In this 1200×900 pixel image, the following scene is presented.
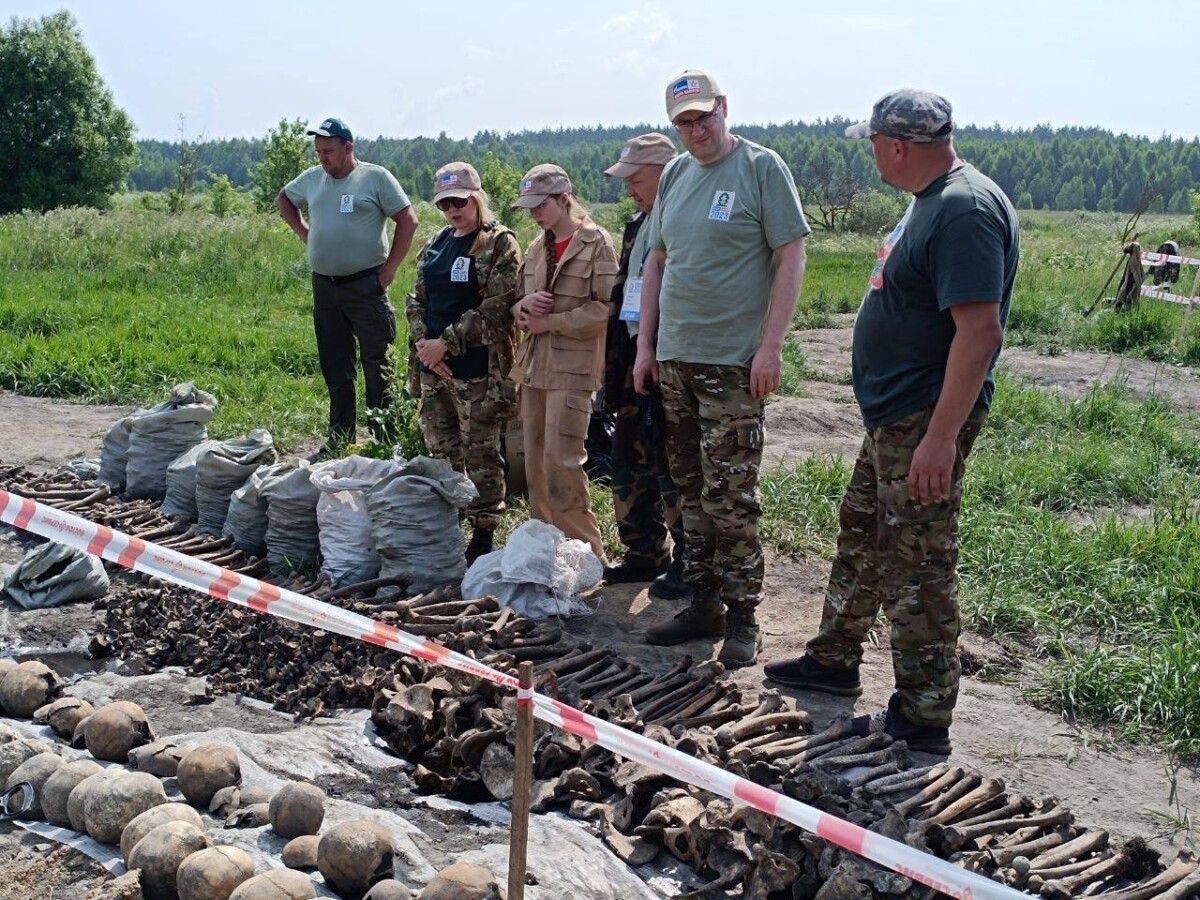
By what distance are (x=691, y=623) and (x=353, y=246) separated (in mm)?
4152

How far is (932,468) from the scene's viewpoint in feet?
12.7

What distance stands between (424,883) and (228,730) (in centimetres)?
127

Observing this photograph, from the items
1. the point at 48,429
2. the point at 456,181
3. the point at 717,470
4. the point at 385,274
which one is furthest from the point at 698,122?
the point at 48,429

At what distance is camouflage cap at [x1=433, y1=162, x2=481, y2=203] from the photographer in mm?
5883

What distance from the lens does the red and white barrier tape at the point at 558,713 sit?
8.68ft

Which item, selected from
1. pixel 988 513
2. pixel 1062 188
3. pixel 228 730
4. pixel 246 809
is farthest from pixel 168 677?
pixel 1062 188

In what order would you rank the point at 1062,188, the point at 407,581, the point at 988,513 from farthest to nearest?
the point at 1062,188 → the point at 988,513 → the point at 407,581

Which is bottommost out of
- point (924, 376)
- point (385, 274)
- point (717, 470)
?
point (717, 470)

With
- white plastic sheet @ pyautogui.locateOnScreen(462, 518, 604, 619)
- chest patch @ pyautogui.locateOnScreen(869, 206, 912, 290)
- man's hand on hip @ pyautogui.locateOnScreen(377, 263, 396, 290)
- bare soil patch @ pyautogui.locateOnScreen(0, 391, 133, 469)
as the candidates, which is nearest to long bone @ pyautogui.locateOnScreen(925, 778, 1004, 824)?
chest patch @ pyautogui.locateOnScreen(869, 206, 912, 290)

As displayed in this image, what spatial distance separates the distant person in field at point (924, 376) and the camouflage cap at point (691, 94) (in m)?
0.67

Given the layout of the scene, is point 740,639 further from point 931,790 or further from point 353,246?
point 353,246

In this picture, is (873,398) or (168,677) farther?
(168,677)

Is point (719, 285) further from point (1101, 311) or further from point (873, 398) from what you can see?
point (1101, 311)

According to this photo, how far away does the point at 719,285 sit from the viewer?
15.9ft
